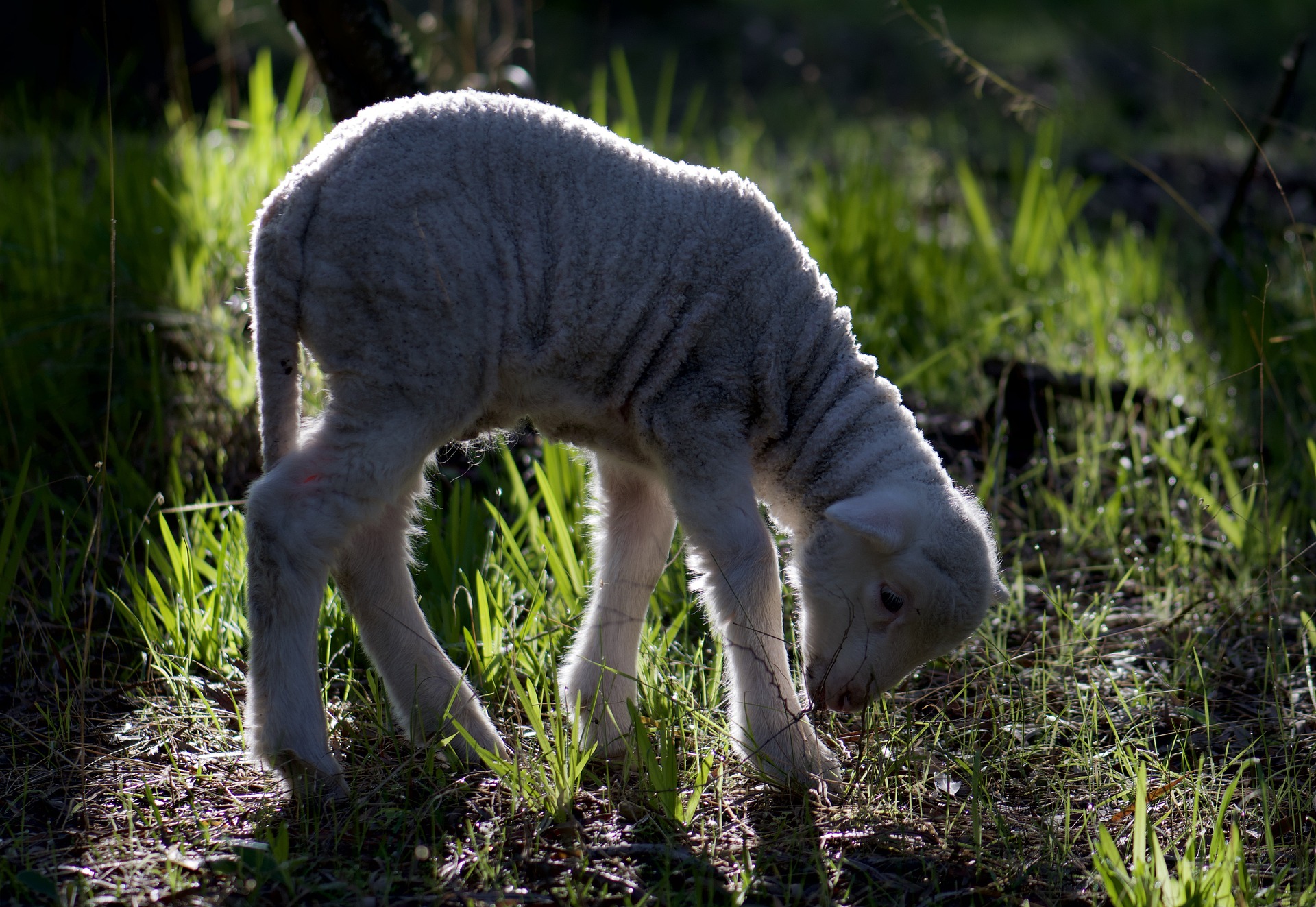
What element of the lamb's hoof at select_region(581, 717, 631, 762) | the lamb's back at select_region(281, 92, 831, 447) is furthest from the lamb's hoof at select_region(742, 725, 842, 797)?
the lamb's back at select_region(281, 92, 831, 447)

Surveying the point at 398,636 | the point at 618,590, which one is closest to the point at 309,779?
the point at 398,636

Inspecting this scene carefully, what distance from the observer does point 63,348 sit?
146 inches

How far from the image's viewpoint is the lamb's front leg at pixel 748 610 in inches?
94.1

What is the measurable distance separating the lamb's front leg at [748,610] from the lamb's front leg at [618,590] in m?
0.28

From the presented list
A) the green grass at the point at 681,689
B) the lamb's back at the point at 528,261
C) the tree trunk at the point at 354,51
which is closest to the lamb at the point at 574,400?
the lamb's back at the point at 528,261

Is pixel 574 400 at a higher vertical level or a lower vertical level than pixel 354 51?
lower

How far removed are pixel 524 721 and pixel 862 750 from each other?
2.62 ft

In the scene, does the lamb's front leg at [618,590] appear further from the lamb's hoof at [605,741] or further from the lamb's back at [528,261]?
the lamb's back at [528,261]

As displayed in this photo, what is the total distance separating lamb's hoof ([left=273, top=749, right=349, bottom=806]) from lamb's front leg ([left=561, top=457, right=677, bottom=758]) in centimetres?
58

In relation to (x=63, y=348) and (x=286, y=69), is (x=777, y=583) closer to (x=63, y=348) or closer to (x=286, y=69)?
(x=63, y=348)

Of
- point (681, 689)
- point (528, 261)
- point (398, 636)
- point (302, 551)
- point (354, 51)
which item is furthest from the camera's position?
point (354, 51)

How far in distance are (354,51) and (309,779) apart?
7.15 feet

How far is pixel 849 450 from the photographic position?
2520 millimetres

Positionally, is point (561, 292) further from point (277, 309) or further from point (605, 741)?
point (605, 741)
